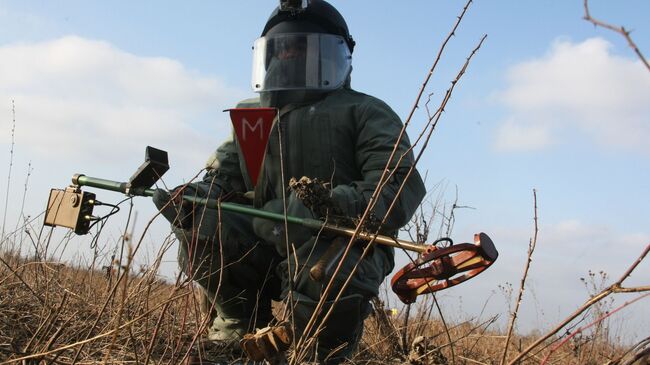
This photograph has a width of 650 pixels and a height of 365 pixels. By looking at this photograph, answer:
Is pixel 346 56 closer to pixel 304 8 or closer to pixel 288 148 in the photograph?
pixel 304 8

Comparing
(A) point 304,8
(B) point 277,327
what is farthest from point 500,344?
(B) point 277,327

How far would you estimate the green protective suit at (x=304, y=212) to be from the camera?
2740 millimetres

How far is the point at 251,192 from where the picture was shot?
334cm

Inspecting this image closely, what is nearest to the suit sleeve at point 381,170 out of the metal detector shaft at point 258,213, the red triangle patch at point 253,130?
the metal detector shaft at point 258,213

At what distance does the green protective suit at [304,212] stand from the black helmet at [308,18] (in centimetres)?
30

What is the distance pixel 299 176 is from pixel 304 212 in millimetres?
416

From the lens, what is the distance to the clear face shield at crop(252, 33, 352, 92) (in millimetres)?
3244

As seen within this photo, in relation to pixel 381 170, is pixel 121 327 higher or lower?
lower

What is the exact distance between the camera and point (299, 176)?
3.16m

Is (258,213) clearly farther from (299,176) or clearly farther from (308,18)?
(308,18)

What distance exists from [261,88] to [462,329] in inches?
126

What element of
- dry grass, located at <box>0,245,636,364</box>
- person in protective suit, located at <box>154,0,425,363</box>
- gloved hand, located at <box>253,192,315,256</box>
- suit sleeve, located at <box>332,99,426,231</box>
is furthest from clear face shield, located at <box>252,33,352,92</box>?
dry grass, located at <box>0,245,636,364</box>

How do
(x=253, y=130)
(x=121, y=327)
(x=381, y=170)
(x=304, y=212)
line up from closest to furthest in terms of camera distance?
(x=121, y=327)
(x=304, y=212)
(x=381, y=170)
(x=253, y=130)

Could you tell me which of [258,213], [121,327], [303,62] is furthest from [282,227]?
[121,327]
